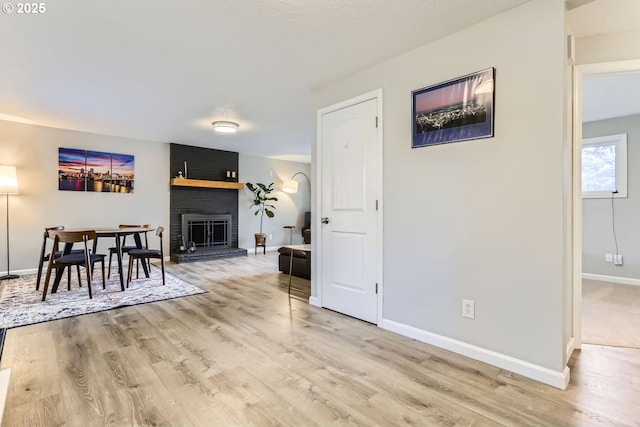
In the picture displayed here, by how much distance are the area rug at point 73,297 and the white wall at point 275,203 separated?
295 cm

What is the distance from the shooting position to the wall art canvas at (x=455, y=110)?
2.01m

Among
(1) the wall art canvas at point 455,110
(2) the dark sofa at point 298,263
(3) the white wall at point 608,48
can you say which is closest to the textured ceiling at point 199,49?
(1) the wall art canvas at point 455,110

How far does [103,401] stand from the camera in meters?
1.61

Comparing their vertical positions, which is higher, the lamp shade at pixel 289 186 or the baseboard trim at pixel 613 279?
the lamp shade at pixel 289 186

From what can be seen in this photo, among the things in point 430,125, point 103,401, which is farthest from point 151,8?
point 103,401

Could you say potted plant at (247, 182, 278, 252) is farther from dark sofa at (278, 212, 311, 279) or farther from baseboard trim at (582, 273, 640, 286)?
baseboard trim at (582, 273, 640, 286)

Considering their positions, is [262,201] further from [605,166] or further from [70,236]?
[605,166]

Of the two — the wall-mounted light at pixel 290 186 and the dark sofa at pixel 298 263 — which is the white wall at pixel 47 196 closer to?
the dark sofa at pixel 298 263

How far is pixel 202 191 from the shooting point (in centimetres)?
663

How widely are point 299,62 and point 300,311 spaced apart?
2316mm

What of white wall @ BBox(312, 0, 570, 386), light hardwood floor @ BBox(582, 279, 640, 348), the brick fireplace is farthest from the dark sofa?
light hardwood floor @ BBox(582, 279, 640, 348)

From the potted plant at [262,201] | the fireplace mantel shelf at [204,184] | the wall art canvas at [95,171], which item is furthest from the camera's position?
the potted plant at [262,201]

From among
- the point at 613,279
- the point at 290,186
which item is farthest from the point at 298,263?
the point at 613,279

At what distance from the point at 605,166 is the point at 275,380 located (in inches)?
208
